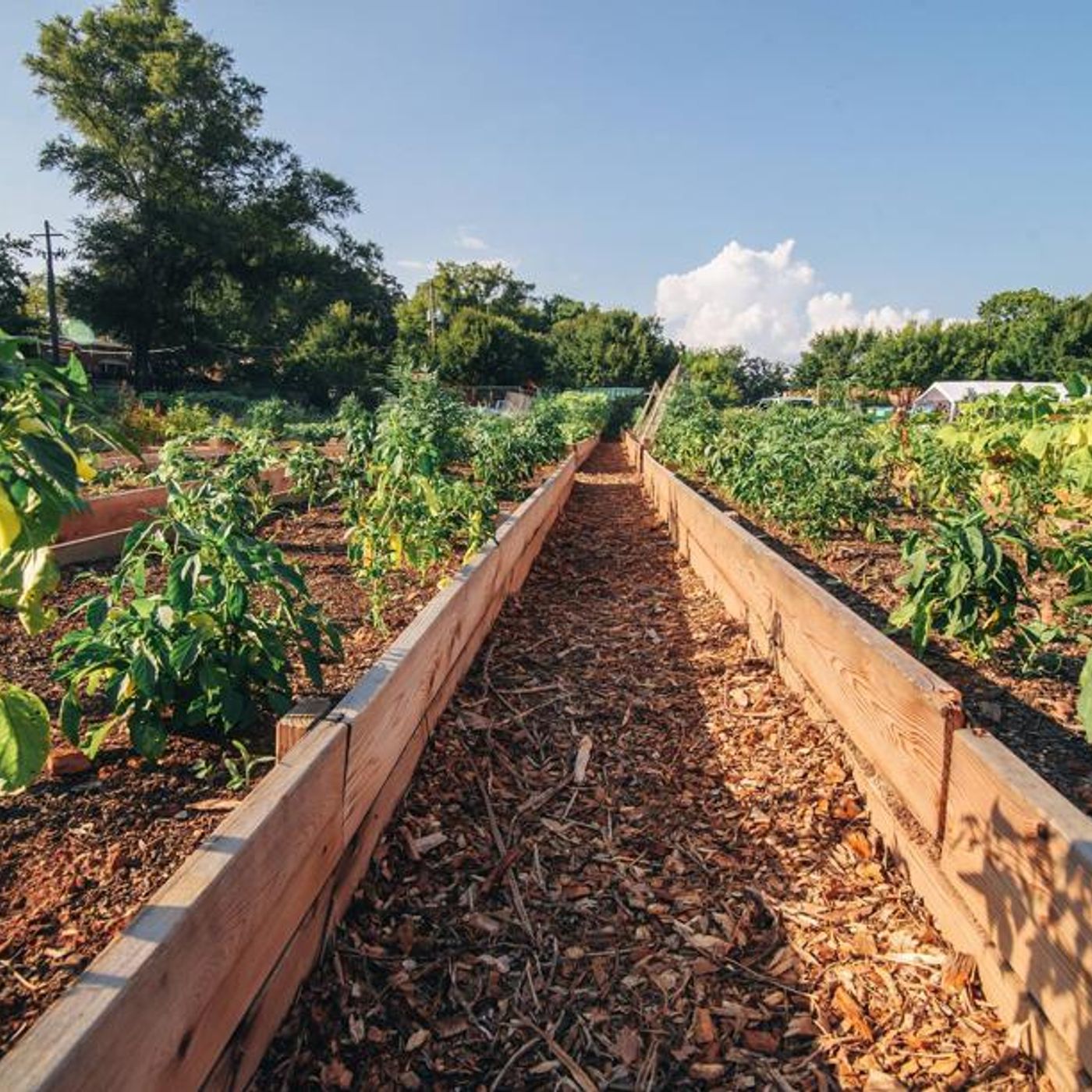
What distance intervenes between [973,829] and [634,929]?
35.9 inches

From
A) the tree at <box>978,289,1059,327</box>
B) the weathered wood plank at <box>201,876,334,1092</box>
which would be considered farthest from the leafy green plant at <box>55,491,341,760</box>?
the tree at <box>978,289,1059,327</box>

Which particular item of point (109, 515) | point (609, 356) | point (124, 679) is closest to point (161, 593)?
point (124, 679)

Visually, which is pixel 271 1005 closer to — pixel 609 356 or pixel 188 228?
pixel 188 228

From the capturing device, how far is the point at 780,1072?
5.50ft

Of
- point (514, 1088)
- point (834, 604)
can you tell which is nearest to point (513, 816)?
point (514, 1088)

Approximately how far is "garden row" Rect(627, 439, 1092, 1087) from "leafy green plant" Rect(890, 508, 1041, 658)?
0.97ft

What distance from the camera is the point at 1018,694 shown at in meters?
2.80

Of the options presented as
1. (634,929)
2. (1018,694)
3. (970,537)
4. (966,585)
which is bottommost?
(634,929)

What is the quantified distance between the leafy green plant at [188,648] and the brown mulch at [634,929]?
629 millimetres

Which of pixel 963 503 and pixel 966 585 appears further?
pixel 963 503

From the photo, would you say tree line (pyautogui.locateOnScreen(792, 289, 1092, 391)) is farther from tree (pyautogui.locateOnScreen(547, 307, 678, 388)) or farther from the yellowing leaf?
the yellowing leaf

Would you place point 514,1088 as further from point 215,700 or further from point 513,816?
point 215,700

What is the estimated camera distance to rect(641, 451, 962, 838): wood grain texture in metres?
2.09

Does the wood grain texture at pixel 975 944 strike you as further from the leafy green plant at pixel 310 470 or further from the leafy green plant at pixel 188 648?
the leafy green plant at pixel 310 470
